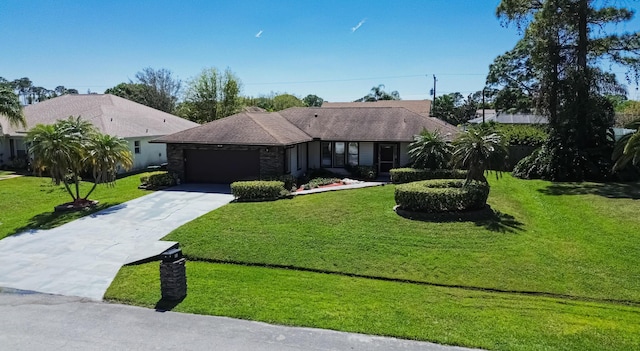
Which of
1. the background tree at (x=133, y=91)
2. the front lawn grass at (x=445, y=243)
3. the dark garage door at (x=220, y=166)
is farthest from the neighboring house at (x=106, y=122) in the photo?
the background tree at (x=133, y=91)

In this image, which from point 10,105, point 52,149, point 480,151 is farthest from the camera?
point 10,105

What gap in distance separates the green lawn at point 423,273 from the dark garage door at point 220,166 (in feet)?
17.2

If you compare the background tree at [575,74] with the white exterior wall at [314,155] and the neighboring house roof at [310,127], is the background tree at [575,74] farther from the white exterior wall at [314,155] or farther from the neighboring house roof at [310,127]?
the white exterior wall at [314,155]

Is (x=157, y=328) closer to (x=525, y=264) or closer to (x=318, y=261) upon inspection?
(x=318, y=261)

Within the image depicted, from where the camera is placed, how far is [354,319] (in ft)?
27.6

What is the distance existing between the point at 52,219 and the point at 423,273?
13303mm

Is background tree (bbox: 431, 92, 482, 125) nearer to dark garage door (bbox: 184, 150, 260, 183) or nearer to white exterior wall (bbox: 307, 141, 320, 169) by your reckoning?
white exterior wall (bbox: 307, 141, 320, 169)

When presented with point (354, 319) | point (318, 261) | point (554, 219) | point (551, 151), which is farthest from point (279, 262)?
point (551, 151)

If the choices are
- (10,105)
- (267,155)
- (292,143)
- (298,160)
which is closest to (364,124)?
(298,160)

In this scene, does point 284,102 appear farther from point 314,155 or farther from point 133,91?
point 314,155

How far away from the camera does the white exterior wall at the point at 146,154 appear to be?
27.7 m

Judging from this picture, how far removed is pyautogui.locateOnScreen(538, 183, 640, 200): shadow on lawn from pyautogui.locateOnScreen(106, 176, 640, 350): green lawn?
201 cm

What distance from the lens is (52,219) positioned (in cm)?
1599

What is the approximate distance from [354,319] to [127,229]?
9.35 m
